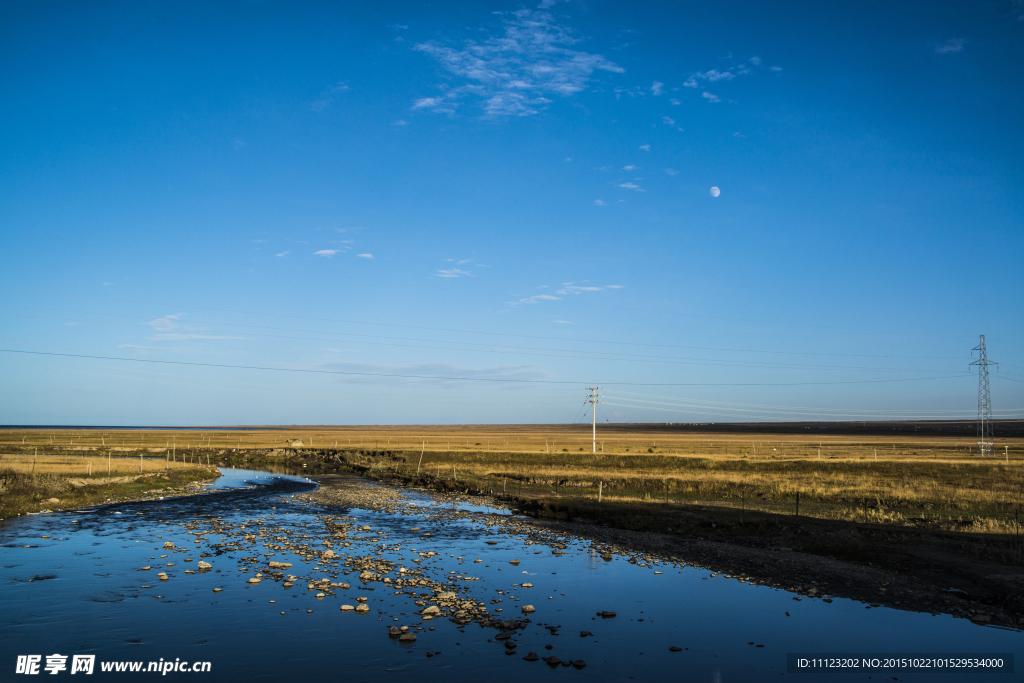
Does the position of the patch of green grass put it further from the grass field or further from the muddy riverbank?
the muddy riverbank

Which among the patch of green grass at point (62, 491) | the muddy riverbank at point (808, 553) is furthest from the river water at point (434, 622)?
the patch of green grass at point (62, 491)

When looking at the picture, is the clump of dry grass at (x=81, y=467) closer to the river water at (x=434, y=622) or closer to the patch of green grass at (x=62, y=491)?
the patch of green grass at (x=62, y=491)

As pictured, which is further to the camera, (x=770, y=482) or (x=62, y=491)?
(x=770, y=482)

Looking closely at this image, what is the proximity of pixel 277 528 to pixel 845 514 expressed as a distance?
31.0 metres

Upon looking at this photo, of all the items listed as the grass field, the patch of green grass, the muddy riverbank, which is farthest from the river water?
the grass field

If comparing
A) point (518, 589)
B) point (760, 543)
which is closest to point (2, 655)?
point (518, 589)

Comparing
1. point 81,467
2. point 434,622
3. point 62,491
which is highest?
point 434,622

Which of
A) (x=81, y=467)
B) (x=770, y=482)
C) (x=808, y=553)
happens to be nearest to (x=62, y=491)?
(x=81, y=467)

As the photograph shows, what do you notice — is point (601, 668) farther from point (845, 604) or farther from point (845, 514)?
point (845, 514)

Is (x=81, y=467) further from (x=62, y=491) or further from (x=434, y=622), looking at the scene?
(x=434, y=622)

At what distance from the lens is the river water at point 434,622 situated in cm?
1379

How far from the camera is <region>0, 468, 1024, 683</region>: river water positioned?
13.8 metres

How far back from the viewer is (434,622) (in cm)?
1616

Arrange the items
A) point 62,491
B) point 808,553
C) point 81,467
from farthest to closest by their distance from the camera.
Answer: point 81,467 → point 62,491 → point 808,553
